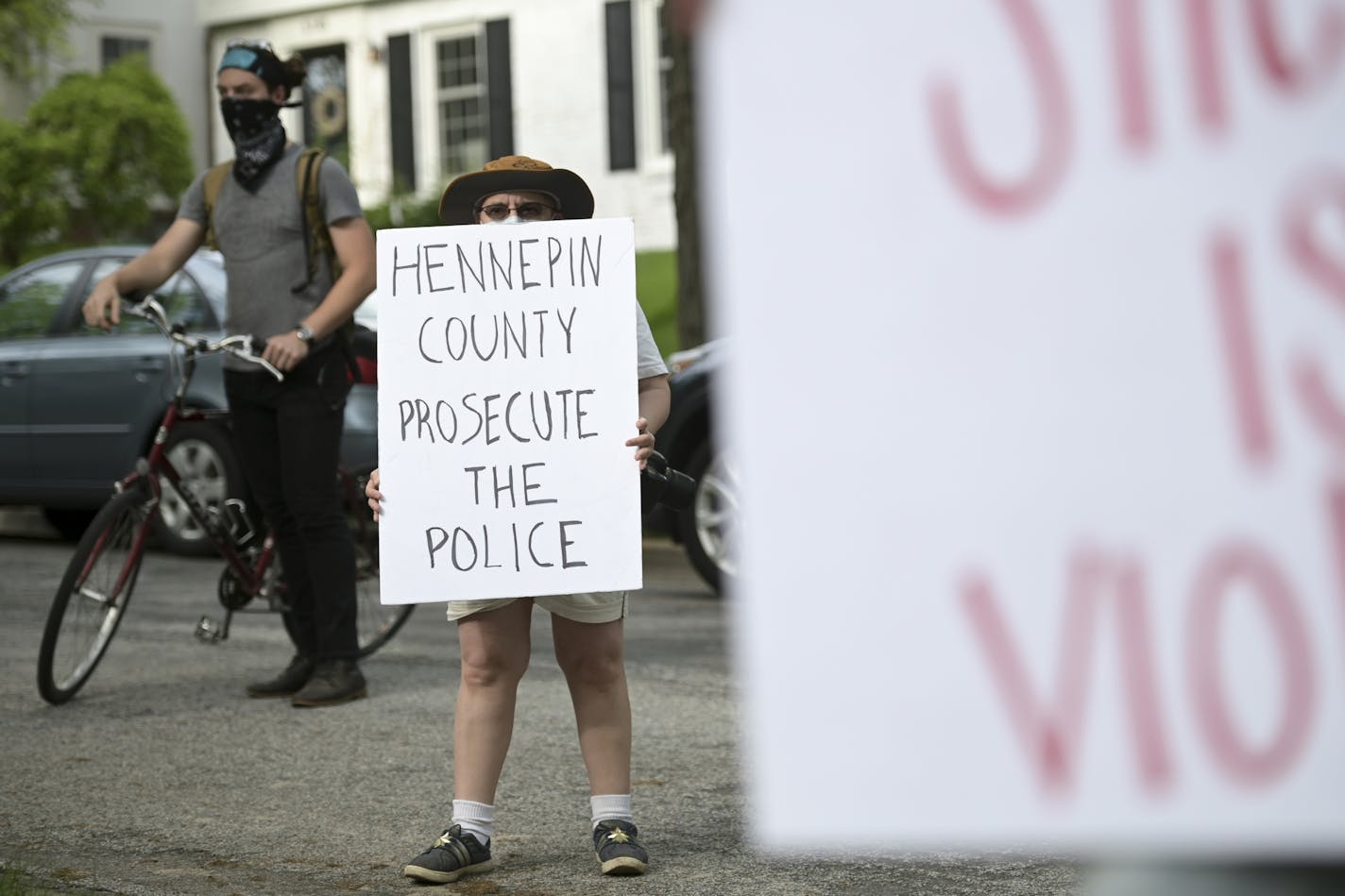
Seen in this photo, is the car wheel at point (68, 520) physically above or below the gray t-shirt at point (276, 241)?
below

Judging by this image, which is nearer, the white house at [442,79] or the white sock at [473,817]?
the white sock at [473,817]

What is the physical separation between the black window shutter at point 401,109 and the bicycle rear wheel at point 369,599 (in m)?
20.6

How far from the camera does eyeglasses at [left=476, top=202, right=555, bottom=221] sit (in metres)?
4.49

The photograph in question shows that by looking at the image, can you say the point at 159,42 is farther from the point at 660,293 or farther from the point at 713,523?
the point at 713,523

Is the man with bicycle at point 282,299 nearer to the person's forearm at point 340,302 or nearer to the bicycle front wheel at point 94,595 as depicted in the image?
the person's forearm at point 340,302

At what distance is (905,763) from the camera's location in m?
1.53

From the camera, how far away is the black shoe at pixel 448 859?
4410 millimetres

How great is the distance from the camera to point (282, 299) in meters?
6.47

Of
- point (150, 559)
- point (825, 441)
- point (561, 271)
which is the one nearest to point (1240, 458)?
point (825, 441)

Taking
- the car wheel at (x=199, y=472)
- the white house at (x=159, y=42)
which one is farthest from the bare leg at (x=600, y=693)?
the white house at (x=159, y=42)

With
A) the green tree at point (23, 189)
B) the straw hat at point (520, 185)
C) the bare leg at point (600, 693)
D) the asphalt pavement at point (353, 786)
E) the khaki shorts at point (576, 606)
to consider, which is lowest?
the asphalt pavement at point (353, 786)

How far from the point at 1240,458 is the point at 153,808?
4.27m

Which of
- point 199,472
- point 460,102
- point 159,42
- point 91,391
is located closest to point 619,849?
point 199,472

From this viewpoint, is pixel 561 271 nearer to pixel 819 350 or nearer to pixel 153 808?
pixel 153 808
